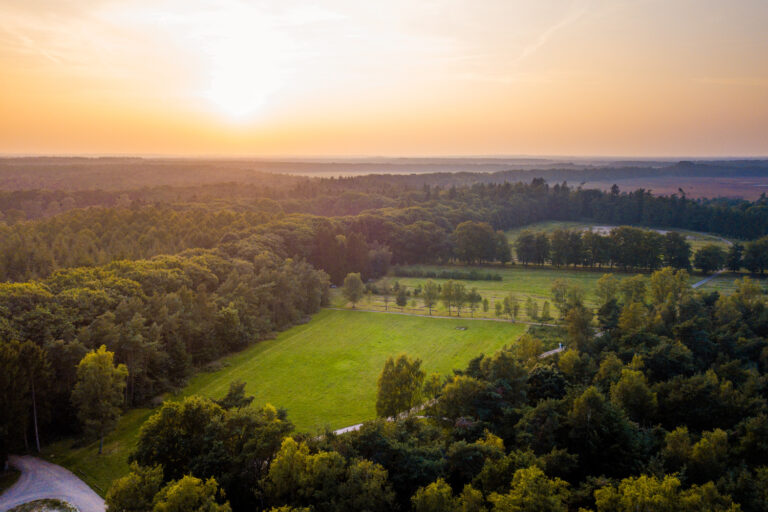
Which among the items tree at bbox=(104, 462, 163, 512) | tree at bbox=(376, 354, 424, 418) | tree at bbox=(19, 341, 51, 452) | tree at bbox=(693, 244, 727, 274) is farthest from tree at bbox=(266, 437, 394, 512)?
tree at bbox=(693, 244, 727, 274)

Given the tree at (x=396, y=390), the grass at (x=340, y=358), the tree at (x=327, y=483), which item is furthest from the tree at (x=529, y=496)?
the grass at (x=340, y=358)

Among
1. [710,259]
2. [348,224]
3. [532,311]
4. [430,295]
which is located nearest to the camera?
[532,311]

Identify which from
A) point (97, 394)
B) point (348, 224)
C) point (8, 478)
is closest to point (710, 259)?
point (348, 224)

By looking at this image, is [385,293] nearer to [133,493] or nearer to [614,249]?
[614,249]

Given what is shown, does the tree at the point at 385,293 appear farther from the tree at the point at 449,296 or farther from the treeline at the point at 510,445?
the treeline at the point at 510,445

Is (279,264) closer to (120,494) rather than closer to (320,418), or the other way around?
(320,418)

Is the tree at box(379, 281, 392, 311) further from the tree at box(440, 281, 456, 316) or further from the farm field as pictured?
the tree at box(440, 281, 456, 316)
